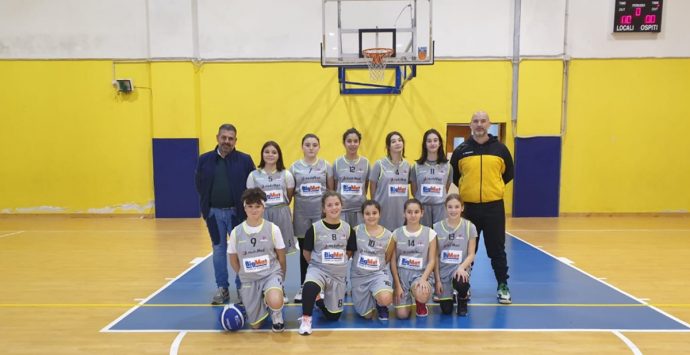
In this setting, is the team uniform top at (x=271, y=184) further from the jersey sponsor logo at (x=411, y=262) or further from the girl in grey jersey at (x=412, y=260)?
the jersey sponsor logo at (x=411, y=262)

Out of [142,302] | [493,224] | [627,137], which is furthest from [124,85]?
[627,137]

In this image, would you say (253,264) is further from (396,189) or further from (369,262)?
(396,189)

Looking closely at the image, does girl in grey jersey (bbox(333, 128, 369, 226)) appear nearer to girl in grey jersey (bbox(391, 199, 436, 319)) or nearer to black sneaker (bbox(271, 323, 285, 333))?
girl in grey jersey (bbox(391, 199, 436, 319))

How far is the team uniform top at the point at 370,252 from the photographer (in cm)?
371

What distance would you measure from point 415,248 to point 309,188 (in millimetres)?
1137

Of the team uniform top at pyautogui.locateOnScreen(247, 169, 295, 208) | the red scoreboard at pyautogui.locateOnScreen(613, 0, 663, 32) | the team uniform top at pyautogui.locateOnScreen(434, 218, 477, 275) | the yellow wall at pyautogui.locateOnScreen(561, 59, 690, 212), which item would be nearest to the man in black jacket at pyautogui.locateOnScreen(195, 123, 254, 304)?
the team uniform top at pyautogui.locateOnScreen(247, 169, 295, 208)

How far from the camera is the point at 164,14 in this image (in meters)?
8.77

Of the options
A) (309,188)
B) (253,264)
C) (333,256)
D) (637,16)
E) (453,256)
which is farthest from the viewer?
(637,16)

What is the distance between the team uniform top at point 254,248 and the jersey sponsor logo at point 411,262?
107 centimetres

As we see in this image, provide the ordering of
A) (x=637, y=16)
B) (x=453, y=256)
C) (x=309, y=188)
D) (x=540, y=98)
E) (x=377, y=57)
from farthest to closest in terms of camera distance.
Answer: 1. (x=540, y=98)
2. (x=637, y=16)
3. (x=377, y=57)
4. (x=309, y=188)
5. (x=453, y=256)

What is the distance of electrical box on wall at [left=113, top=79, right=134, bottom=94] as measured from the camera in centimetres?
888

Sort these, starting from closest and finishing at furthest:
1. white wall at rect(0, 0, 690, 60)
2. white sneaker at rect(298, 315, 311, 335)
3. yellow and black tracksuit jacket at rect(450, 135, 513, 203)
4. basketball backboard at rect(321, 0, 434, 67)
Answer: white sneaker at rect(298, 315, 311, 335) < yellow and black tracksuit jacket at rect(450, 135, 513, 203) < basketball backboard at rect(321, 0, 434, 67) < white wall at rect(0, 0, 690, 60)

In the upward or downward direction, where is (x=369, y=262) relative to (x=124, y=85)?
downward

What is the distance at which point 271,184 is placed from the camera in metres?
4.03
